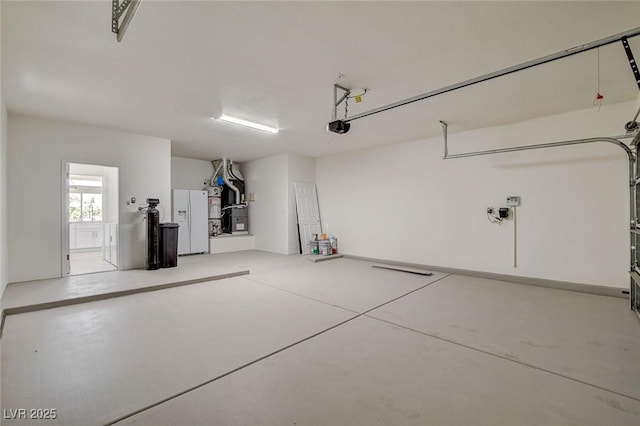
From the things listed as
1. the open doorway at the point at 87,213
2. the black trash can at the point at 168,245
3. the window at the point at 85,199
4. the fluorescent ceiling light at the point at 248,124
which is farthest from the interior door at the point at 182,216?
the window at the point at 85,199

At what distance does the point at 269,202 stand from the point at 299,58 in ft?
17.8

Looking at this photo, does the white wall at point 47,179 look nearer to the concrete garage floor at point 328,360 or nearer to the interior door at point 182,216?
the interior door at point 182,216

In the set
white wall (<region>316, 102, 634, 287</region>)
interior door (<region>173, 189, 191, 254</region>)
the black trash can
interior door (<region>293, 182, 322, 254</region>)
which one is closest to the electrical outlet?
white wall (<region>316, 102, 634, 287</region>)

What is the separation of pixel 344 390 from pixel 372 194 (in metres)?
5.15

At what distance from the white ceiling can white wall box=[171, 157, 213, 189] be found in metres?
3.16

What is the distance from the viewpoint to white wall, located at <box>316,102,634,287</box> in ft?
13.0

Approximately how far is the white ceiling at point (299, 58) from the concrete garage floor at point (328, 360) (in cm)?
272

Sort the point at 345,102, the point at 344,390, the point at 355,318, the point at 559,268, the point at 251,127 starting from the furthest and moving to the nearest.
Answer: the point at 251,127, the point at 559,268, the point at 345,102, the point at 355,318, the point at 344,390

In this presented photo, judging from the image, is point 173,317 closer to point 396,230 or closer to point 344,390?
point 344,390

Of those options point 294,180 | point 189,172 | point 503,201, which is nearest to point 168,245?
point 189,172

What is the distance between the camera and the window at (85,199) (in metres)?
8.77

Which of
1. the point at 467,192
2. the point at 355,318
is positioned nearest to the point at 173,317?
the point at 355,318

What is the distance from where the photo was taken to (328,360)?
7.35 ft

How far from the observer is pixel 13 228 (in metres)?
4.31
